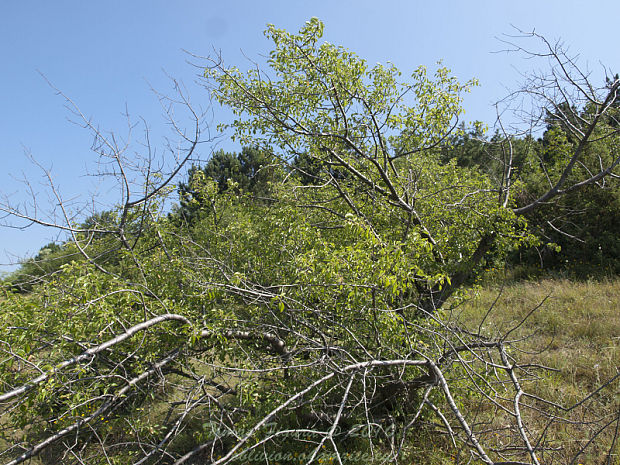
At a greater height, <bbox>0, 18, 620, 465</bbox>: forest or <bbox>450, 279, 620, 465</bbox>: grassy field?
<bbox>0, 18, 620, 465</bbox>: forest

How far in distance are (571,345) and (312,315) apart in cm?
454

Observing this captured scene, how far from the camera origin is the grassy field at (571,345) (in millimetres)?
3918

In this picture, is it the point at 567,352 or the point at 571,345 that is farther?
the point at 571,345

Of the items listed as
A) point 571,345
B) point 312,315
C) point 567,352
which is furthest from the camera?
point 571,345

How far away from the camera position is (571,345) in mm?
5828

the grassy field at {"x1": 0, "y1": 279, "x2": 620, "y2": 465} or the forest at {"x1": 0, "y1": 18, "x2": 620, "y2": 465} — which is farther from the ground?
the forest at {"x1": 0, "y1": 18, "x2": 620, "y2": 465}

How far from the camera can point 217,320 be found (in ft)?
Answer: 11.5

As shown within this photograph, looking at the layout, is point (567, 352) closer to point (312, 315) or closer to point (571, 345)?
point (571, 345)

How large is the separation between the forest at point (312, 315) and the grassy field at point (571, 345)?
43 mm

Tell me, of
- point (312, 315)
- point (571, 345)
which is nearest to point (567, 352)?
point (571, 345)

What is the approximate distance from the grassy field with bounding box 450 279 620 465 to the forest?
0.04 meters

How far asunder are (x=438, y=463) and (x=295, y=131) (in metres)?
4.03

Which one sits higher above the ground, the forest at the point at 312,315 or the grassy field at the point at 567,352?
the forest at the point at 312,315

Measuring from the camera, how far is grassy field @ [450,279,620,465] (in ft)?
12.9
